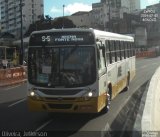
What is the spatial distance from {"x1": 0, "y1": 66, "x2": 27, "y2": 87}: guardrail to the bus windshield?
15.9 meters

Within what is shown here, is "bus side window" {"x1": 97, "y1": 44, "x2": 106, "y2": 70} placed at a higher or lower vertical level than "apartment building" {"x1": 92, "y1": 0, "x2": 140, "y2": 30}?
lower

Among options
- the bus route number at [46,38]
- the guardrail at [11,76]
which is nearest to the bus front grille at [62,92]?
the bus route number at [46,38]

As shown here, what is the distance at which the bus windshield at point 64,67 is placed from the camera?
508 inches

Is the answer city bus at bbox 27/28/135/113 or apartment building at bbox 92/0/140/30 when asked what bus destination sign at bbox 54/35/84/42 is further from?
apartment building at bbox 92/0/140/30

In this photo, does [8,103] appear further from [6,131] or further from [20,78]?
[20,78]

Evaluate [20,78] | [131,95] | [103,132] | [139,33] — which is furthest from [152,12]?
[103,132]

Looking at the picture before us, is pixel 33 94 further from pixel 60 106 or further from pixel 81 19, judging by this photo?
pixel 81 19

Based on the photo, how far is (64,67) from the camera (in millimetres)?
13008

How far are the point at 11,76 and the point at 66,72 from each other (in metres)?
17.9

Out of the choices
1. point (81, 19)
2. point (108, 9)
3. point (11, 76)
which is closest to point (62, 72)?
point (11, 76)

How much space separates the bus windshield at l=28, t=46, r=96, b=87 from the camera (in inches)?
508

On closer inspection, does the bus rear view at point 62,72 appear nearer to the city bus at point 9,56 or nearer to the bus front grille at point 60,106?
the bus front grille at point 60,106

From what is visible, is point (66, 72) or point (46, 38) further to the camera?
point (46, 38)

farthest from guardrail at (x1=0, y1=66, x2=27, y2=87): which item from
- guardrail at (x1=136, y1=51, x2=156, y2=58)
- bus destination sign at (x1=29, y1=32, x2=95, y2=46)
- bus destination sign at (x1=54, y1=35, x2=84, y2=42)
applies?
guardrail at (x1=136, y1=51, x2=156, y2=58)
